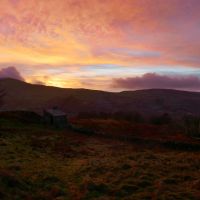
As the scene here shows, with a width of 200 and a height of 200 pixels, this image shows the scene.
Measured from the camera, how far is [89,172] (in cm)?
2038

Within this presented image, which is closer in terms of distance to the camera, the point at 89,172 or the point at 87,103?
the point at 89,172

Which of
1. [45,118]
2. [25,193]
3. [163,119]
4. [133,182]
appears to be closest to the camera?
[25,193]

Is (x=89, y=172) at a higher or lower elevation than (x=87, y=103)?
lower

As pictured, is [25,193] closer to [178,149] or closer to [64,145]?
[64,145]

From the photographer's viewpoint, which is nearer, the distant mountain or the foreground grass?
the foreground grass

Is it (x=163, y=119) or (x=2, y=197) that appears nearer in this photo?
(x=2, y=197)

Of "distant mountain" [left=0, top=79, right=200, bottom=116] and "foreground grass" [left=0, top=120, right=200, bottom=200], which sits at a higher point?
"distant mountain" [left=0, top=79, right=200, bottom=116]

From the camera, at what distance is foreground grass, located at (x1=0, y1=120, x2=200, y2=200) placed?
52.2 ft

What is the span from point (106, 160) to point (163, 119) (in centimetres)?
5562

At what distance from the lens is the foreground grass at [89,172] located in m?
15.9

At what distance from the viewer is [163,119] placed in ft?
255

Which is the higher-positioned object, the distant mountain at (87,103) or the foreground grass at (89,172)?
the distant mountain at (87,103)

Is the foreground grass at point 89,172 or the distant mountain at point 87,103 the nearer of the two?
the foreground grass at point 89,172

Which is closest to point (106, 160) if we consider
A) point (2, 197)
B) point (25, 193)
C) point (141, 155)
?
point (141, 155)
